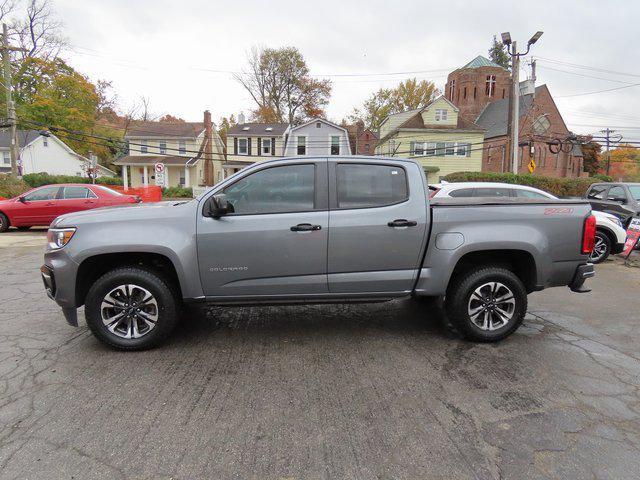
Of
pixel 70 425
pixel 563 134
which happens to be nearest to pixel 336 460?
pixel 70 425

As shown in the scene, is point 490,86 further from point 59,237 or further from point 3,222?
point 59,237

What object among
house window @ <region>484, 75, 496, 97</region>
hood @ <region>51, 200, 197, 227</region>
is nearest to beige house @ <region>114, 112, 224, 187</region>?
house window @ <region>484, 75, 496, 97</region>

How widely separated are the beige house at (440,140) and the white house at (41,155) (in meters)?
34.0

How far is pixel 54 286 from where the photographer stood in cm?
393

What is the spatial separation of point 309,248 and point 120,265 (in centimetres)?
191

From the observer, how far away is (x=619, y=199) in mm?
10625

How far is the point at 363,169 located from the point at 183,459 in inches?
117

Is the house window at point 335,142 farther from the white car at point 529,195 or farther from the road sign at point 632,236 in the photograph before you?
the road sign at point 632,236

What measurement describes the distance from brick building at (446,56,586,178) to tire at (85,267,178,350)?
37.6 metres

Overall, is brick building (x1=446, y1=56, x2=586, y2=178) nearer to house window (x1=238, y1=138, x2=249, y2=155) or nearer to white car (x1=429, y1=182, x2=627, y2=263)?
house window (x1=238, y1=138, x2=249, y2=155)

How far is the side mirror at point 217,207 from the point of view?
3816 mm

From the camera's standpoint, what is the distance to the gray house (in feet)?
133

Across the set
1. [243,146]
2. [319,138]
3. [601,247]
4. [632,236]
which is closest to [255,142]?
[243,146]

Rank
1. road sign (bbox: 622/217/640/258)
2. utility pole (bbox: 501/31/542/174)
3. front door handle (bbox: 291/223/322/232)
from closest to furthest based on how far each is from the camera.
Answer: front door handle (bbox: 291/223/322/232)
road sign (bbox: 622/217/640/258)
utility pole (bbox: 501/31/542/174)
